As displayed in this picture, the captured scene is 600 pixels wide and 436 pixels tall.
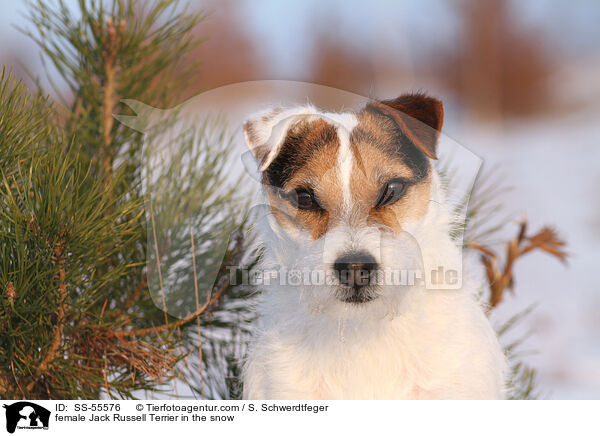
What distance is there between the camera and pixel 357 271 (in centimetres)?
77

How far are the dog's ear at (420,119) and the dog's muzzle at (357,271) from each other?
208 mm

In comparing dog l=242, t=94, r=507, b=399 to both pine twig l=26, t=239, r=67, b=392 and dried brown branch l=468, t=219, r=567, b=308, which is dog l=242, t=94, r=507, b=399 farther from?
pine twig l=26, t=239, r=67, b=392

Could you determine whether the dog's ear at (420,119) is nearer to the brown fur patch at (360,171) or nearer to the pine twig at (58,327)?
the brown fur patch at (360,171)

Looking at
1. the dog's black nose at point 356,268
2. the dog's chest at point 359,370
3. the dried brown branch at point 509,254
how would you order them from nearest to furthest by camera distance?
1. the dog's black nose at point 356,268
2. the dog's chest at point 359,370
3. the dried brown branch at point 509,254

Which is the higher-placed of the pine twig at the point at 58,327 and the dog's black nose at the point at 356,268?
the dog's black nose at the point at 356,268

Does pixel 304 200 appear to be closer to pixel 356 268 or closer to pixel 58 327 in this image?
pixel 356 268

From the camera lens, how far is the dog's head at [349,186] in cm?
79

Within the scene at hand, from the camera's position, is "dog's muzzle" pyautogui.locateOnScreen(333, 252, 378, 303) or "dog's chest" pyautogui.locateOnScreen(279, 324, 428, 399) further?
"dog's chest" pyautogui.locateOnScreen(279, 324, 428, 399)

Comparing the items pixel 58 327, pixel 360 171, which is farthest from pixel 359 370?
pixel 58 327

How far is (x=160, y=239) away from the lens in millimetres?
954

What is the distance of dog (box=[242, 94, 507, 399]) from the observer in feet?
2.65
